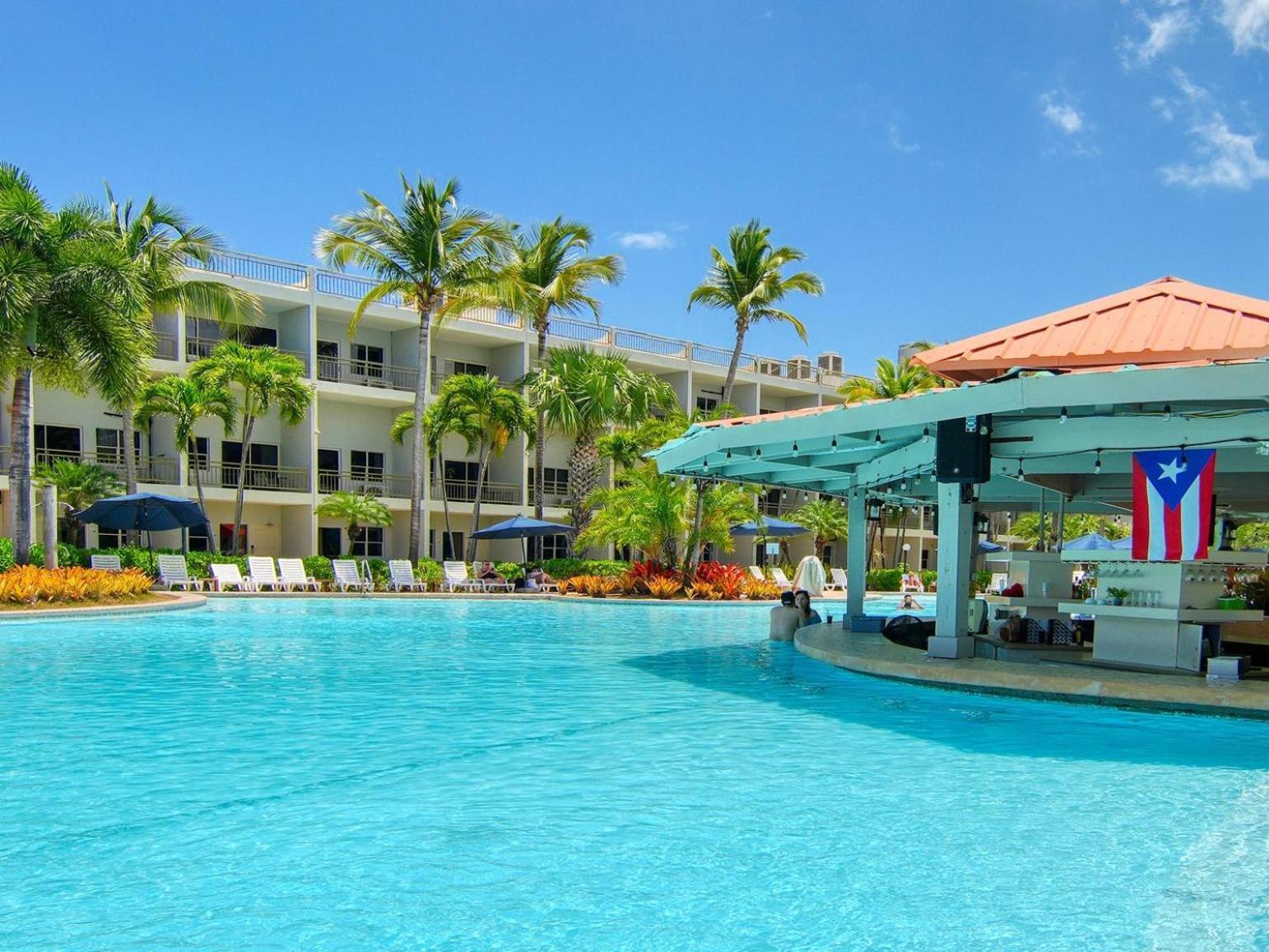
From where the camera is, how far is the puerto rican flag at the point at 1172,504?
10500 mm

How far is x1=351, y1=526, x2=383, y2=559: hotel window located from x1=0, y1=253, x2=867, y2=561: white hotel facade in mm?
65

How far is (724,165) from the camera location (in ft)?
78.5

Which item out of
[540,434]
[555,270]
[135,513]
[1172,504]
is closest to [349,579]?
[135,513]

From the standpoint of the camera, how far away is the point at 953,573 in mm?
11852

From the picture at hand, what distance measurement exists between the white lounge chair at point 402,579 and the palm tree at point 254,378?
15.0 feet

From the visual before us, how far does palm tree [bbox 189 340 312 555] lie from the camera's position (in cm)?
2806

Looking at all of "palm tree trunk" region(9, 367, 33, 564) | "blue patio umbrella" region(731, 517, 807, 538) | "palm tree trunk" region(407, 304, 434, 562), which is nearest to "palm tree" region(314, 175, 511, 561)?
"palm tree trunk" region(407, 304, 434, 562)

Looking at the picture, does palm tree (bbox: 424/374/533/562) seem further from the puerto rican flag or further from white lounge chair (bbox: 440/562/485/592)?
the puerto rican flag

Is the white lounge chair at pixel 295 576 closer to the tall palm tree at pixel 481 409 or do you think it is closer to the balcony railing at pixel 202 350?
the tall palm tree at pixel 481 409

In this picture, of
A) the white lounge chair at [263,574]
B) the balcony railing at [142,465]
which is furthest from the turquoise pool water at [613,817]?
the balcony railing at [142,465]

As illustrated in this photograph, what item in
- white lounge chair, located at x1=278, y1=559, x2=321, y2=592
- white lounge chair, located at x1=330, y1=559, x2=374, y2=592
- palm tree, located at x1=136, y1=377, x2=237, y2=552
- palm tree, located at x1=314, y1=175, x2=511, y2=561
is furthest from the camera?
palm tree, located at x1=314, y1=175, x2=511, y2=561

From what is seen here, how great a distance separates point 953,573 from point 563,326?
28572 millimetres

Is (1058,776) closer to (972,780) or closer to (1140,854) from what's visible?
(972,780)

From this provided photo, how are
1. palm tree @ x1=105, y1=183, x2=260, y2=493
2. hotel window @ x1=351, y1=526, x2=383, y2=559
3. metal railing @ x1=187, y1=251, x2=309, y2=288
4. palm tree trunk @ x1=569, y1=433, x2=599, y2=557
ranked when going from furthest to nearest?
hotel window @ x1=351, y1=526, x2=383, y2=559
palm tree trunk @ x1=569, y1=433, x2=599, y2=557
metal railing @ x1=187, y1=251, x2=309, y2=288
palm tree @ x1=105, y1=183, x2=260, y2=493
